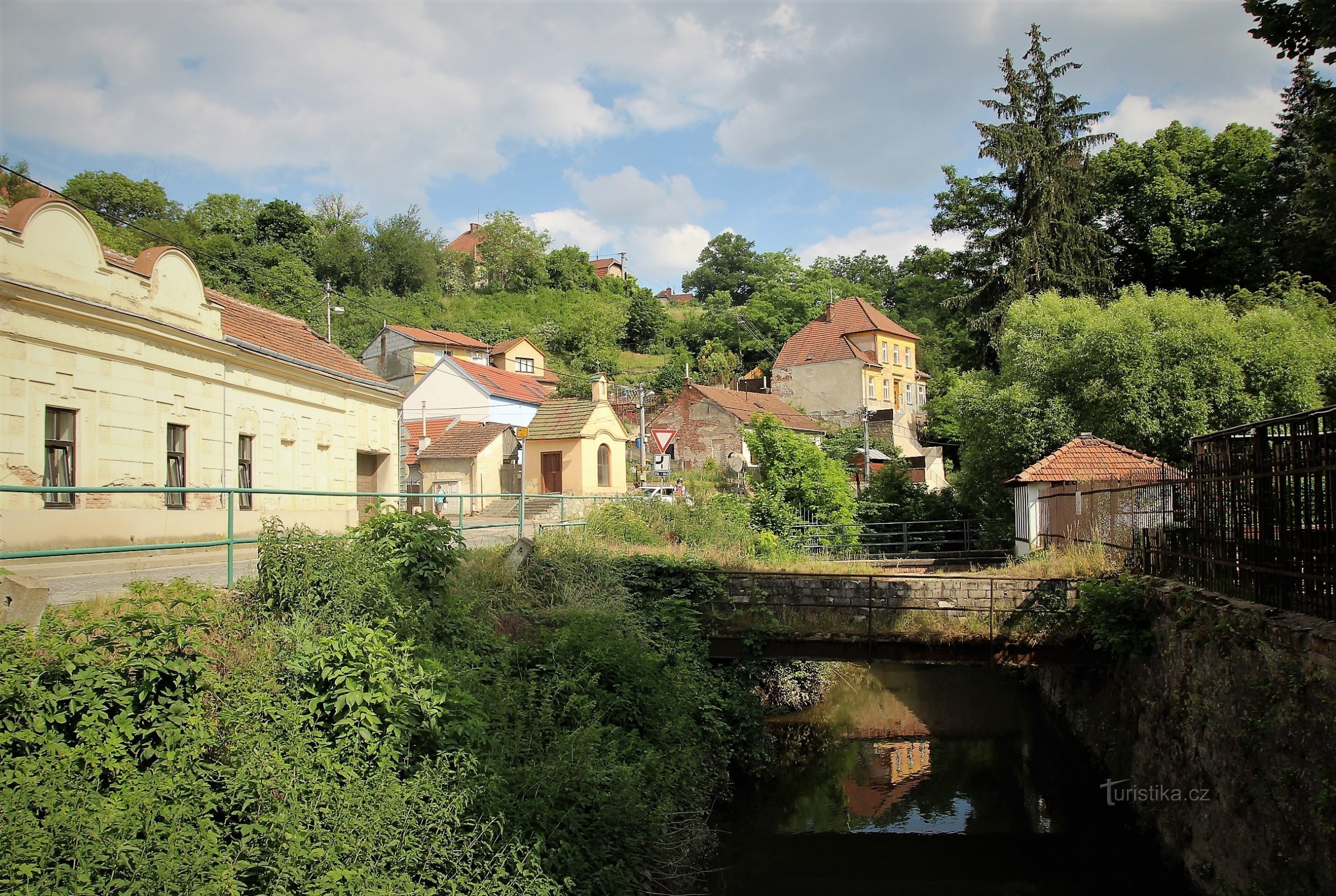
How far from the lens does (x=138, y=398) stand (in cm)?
1598

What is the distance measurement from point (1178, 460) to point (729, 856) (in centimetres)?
1728

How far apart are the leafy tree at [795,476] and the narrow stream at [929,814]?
7693mm

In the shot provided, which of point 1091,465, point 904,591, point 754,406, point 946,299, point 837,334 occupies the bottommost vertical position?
point 904,591

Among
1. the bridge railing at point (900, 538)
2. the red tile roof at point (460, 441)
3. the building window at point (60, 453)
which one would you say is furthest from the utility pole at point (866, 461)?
the building window at point (60, 453)

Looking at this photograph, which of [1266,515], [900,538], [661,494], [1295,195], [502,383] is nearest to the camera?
[1266,515]

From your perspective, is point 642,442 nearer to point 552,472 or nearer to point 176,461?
point 552,472

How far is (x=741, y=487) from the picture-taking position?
34.8m

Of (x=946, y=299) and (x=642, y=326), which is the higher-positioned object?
(x=642, y=326)

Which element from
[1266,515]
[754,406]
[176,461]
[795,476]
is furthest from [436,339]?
[1266,515]

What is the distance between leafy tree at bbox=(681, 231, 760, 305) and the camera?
317ft

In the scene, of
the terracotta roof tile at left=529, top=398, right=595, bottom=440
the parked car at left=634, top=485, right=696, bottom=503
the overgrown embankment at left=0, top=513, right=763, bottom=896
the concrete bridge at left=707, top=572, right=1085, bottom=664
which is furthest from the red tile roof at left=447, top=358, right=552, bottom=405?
the overgrown embankment at left=0, top=513, right=763, bottom=896

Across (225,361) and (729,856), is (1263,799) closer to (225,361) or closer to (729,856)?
(729,856)

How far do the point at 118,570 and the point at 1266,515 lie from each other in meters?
12.1

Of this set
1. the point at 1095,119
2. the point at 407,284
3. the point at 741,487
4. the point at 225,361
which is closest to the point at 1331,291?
the point at 1095,119
